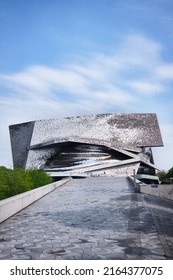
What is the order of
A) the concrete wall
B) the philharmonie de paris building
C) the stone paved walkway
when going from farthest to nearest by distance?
the philharmonie de paris building < the concrete wall < the stone paved walkway

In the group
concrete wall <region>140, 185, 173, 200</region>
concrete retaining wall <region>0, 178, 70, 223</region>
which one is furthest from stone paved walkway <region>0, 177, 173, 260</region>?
concrete wall <region>140, 185, 173, 200</region>

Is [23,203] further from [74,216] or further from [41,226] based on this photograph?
[41,226]

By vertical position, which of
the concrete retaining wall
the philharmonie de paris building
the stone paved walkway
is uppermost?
the philharmonie de paris building

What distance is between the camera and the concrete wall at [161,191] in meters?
10.9

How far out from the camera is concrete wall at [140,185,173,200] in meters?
10.9

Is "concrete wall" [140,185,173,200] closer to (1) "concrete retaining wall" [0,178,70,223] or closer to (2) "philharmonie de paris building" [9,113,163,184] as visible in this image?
(1) "concrete retaining wall" [0,178,70,223]

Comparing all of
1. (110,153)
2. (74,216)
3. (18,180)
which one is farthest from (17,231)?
(110,153)

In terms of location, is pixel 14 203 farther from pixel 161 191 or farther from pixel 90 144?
pixel 90 144

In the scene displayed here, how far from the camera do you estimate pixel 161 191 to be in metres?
12.0

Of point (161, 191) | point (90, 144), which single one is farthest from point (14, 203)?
point (90, 144)

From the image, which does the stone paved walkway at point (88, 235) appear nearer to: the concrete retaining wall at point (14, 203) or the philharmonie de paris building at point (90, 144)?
the concrete retaining wall at point (14, 203)

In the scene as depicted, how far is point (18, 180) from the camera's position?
1186 centimetres

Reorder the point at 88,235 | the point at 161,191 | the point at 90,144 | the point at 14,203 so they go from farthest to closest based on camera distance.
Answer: the point at 90,144 < the point at 161,191 < the point at 14,203 < the point at 88,235
